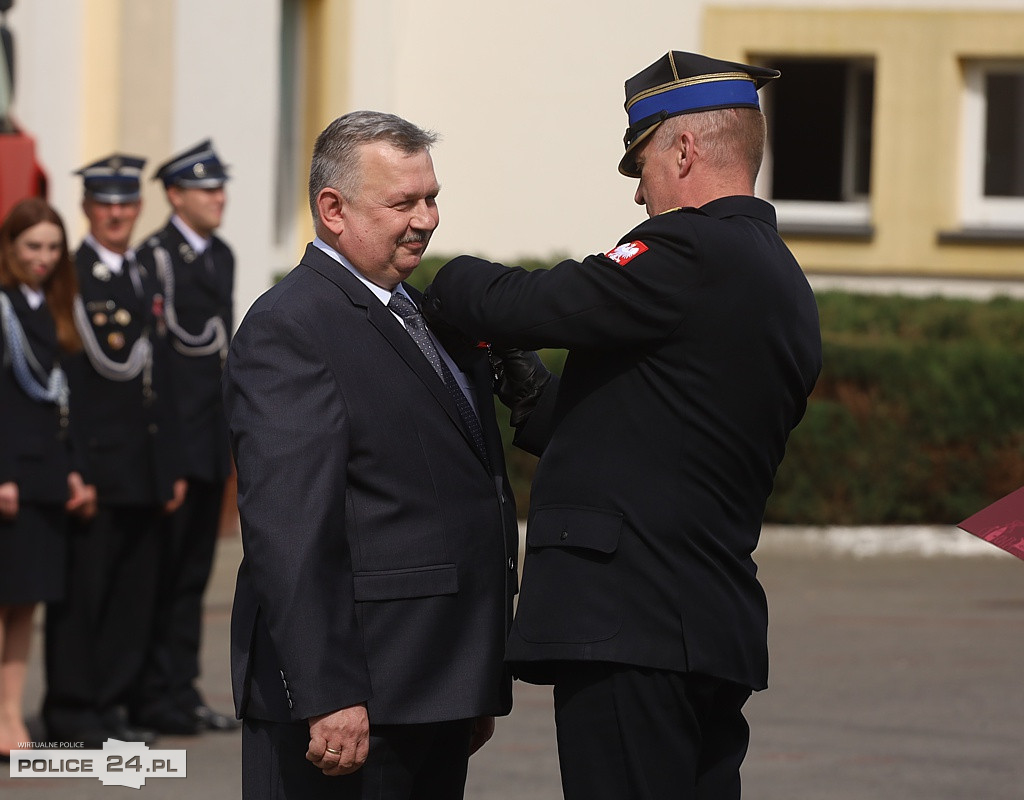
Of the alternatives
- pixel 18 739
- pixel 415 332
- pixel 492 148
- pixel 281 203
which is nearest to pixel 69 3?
pixel 281 203

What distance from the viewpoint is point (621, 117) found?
14.3 m

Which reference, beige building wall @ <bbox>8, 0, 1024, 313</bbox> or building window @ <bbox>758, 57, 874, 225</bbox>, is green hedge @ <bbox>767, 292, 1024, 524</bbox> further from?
building window @ <bbox>758, 57, 874, 225</bbox>

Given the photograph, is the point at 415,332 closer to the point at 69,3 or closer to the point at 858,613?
the point at 858,613

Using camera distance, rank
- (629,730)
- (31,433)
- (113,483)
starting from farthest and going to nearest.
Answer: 1. (113,483)
2. (31,433)
3. (629,730)

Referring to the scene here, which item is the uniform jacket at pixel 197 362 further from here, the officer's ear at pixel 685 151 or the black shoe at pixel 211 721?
the officer's ear at pixel 685 151

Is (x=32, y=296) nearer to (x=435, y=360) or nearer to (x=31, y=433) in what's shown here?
(x=31, y=433)

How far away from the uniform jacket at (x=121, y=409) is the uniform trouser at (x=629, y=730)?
3.73 metres

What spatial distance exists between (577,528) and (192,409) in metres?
4.09

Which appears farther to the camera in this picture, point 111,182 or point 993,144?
point 993,144

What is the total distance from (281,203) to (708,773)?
10.3 m

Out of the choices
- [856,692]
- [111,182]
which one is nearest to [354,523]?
[111,182]

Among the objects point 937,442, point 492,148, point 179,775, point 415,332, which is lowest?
point 179,775

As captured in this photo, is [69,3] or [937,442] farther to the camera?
[937,442]

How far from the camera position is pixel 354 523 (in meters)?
3.50
